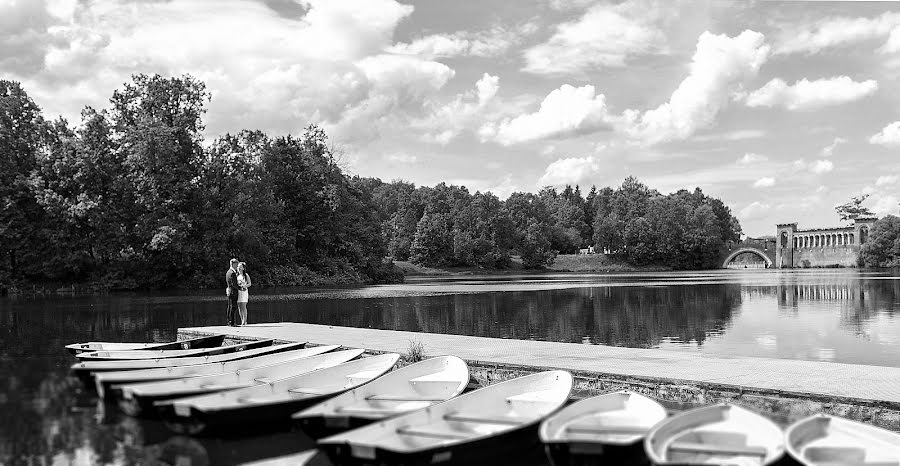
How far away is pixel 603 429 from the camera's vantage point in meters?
8.98

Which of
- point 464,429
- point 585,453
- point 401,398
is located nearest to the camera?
point 585,453

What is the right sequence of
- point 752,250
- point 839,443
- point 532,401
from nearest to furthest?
point 839,443, point 532,401, point 752,250

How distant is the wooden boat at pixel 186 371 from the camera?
40.9ft

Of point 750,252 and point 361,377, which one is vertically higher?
point 750,252

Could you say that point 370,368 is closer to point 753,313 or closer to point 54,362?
point 54,362

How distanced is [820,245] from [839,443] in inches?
5858

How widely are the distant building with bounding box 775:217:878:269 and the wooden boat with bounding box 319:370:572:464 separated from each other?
130343 mm

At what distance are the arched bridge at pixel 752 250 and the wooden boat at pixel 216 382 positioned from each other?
125064 millimetres

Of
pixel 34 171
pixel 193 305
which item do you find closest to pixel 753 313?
pixel 193 305

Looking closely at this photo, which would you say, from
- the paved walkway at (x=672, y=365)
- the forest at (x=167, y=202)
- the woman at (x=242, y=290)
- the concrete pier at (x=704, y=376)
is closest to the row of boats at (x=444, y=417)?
the concrete pier at (x=704, y=376)

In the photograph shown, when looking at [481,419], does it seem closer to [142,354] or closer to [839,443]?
[839,443]

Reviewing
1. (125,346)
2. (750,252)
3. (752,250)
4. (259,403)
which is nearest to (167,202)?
(125,346)

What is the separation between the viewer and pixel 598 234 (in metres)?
127

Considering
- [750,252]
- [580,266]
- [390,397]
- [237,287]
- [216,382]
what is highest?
[237,287]
